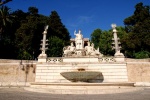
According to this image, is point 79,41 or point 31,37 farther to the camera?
point 31,37

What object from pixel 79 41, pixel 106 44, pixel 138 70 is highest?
pixel 106 44

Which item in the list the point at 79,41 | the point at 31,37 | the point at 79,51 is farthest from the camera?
the point at 31,37

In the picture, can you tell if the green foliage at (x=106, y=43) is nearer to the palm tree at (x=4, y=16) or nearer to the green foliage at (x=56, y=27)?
the green foliage at (x=56, y=27)

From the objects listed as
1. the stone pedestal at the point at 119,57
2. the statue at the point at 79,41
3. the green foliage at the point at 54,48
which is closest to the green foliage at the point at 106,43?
the green foliage at the point at 54,48

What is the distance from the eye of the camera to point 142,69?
909 inches

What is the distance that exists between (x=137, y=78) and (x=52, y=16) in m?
27.1

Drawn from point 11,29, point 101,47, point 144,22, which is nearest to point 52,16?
A: point 11,29

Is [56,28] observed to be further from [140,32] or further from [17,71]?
[17,71]

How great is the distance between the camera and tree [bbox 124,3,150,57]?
34.6 metres

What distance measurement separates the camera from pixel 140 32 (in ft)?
116

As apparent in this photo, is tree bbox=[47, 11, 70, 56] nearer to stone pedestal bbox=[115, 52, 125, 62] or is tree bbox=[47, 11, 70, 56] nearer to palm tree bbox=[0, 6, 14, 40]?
palm tree bbox=[0, 6, 14, 40]

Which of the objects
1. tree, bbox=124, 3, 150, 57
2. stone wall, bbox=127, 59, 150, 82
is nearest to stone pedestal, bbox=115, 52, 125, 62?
stone wall, bbox=127, 59, 150, 82

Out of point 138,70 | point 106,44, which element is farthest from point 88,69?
point 106,44

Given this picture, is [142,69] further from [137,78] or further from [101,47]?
[101,47]
